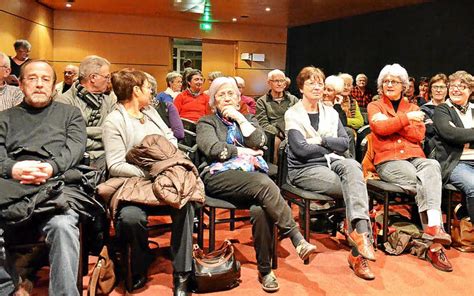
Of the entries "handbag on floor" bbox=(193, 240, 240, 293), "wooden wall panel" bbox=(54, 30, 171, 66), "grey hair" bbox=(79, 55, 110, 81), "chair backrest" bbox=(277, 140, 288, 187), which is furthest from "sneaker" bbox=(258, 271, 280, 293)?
"wooden wall panel" bbox=(54, 30, 171, 66)

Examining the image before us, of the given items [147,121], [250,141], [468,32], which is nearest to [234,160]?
[250,141]

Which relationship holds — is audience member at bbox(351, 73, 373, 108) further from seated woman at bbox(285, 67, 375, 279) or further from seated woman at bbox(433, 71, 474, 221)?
seated woman at bbox(285, 67, 375, 279)

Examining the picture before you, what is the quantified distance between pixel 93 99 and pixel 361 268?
2.03 metres

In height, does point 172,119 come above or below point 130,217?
above

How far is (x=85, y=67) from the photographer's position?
121 inches

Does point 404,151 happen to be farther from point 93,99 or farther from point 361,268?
point 93,99

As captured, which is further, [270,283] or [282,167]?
[282,167]

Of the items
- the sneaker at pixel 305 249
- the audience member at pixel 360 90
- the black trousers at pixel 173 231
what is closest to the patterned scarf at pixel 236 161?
the black trousers at pixel 173 231

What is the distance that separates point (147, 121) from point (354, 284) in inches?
62.2

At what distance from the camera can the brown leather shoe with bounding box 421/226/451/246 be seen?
2967 millimetres

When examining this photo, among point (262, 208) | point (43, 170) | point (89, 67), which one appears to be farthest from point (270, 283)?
point (89, 67)

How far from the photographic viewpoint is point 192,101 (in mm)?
5492

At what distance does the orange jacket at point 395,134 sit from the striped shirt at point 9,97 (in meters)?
2.53

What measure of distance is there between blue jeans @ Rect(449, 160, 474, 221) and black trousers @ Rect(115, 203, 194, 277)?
6.66 ft
